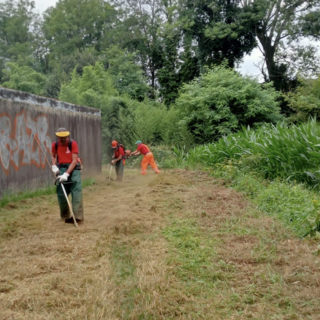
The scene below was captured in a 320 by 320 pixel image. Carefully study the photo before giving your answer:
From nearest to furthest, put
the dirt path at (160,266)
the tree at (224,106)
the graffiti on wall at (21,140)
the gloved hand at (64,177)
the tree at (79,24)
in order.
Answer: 1. the dirt path at (160,266)
2. the gloved hand at (64,177)
3. the graffiti on wall at (21,140)
4. the tree at (224,106)
5. the tree at (79,24)

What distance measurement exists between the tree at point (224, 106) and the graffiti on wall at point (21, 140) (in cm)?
979

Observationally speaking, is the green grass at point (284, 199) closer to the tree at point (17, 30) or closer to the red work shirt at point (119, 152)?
the red work shirt at point (119, 152)

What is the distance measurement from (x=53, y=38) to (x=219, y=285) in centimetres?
4085

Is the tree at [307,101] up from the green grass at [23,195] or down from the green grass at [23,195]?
up

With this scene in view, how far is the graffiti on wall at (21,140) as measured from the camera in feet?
28.7

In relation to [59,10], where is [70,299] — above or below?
below

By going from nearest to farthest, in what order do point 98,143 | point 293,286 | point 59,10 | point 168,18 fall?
point 293,286
point 98,143
point 168,18
point 59,10

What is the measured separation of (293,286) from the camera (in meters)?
3.66

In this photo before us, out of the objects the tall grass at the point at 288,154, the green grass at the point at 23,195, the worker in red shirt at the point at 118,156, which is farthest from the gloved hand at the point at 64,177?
the worker in red shirt at the point at 118,156

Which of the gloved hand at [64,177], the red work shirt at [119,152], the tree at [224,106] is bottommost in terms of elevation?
the gloved hand at [64,177]

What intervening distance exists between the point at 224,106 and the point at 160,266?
15.3 metres

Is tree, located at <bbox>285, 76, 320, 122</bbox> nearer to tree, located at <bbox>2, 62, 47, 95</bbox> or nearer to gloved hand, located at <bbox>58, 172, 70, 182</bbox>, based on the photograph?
gloved hand, located at <bbox>58, 172, 70, 182</bbox>

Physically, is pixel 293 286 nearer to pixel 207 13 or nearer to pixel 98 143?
pixel 98 143

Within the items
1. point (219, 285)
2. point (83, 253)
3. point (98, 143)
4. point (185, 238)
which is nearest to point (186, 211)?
point (185, 238)
